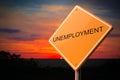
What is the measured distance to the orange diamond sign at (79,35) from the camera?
5.50ft

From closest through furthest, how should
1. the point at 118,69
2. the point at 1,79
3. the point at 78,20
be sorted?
the point at 78,20
the point at 1,79
the point at 118,69

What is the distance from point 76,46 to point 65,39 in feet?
0.37

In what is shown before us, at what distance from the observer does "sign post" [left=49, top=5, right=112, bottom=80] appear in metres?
1.67

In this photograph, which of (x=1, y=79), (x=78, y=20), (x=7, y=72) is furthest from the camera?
(x=7, y=72)

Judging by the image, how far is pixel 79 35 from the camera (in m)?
1.73

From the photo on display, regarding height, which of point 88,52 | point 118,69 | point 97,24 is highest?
point 97,24

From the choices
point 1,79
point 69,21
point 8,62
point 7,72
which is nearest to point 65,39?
point 69,21

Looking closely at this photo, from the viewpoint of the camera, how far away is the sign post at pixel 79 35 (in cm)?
167

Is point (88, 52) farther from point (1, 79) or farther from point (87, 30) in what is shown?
point (1, 79)

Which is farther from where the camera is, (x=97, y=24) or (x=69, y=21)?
(x=69, y=21)

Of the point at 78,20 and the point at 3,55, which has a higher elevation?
the point at 78,20

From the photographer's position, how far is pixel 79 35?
1727mm

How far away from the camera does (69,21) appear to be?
184cm

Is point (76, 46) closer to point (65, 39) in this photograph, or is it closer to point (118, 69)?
point (65, 39)
